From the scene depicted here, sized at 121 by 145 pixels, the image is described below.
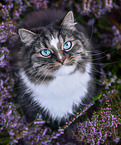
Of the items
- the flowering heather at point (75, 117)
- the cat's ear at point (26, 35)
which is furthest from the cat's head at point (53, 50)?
the flowering heather at point (75, 117)

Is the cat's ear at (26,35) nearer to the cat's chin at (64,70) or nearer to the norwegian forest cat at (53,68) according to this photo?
the norwegian forest cat at (53,68)

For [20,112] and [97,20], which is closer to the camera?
[20,112]

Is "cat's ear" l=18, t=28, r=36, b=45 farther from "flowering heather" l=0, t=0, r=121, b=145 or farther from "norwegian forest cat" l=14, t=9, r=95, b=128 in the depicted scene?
"flowering heather" l=0, t=0, r=121, b=145

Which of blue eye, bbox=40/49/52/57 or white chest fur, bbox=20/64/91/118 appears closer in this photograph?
blue eye, bbox=40/49/52/57

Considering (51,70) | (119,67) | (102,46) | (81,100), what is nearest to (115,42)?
(102,46)

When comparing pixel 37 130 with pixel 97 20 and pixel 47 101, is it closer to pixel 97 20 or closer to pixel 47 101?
pixel 47 101

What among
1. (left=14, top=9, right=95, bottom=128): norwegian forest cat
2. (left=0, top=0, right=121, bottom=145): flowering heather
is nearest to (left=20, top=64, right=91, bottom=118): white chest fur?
(left=14, top=9, right=95, bottom=128): norwegian forest cat

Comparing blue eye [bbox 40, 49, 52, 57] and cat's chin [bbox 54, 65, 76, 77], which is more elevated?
blue eye [bbox 40, 49, 52, 57]
